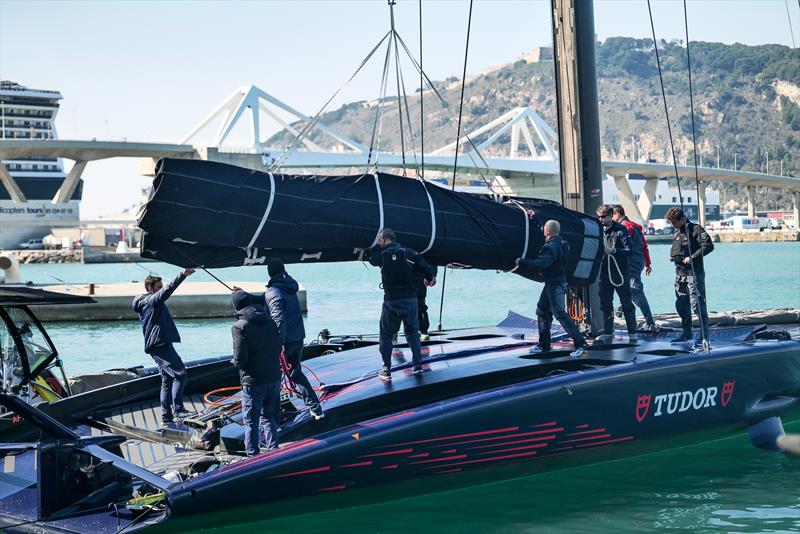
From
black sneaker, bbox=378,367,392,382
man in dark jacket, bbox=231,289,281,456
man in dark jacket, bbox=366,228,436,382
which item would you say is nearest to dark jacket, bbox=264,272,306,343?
man in dark jacket, bbox=231,289,281,456

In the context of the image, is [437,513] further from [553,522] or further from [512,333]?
[512,333]

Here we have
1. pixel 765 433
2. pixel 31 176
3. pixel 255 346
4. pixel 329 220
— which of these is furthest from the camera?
Result: pixel 31 176

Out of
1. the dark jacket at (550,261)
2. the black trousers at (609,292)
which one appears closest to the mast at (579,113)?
the black trousers at (609,292)

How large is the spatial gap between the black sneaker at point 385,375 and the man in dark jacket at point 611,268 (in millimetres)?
2579

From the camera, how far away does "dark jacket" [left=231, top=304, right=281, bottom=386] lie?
23.2ft

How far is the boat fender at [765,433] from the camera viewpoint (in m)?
9.04

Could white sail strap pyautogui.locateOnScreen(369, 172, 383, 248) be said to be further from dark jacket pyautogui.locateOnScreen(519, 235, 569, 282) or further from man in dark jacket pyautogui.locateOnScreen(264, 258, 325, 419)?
dark jacket pyautogui.locateOnScreen(519, 235, 569, 282)

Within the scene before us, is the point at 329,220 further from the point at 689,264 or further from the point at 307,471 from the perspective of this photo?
the point at 689,264

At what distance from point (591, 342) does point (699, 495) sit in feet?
6.45

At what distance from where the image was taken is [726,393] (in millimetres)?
8789

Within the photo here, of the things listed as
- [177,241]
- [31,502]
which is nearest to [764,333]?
[177,241]

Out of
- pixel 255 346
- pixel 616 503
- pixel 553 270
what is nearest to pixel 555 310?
pixel 553 270

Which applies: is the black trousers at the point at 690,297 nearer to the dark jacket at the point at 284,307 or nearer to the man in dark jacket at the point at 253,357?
the dark jacket at the point at 284,307

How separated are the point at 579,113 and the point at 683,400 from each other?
3.20 m
